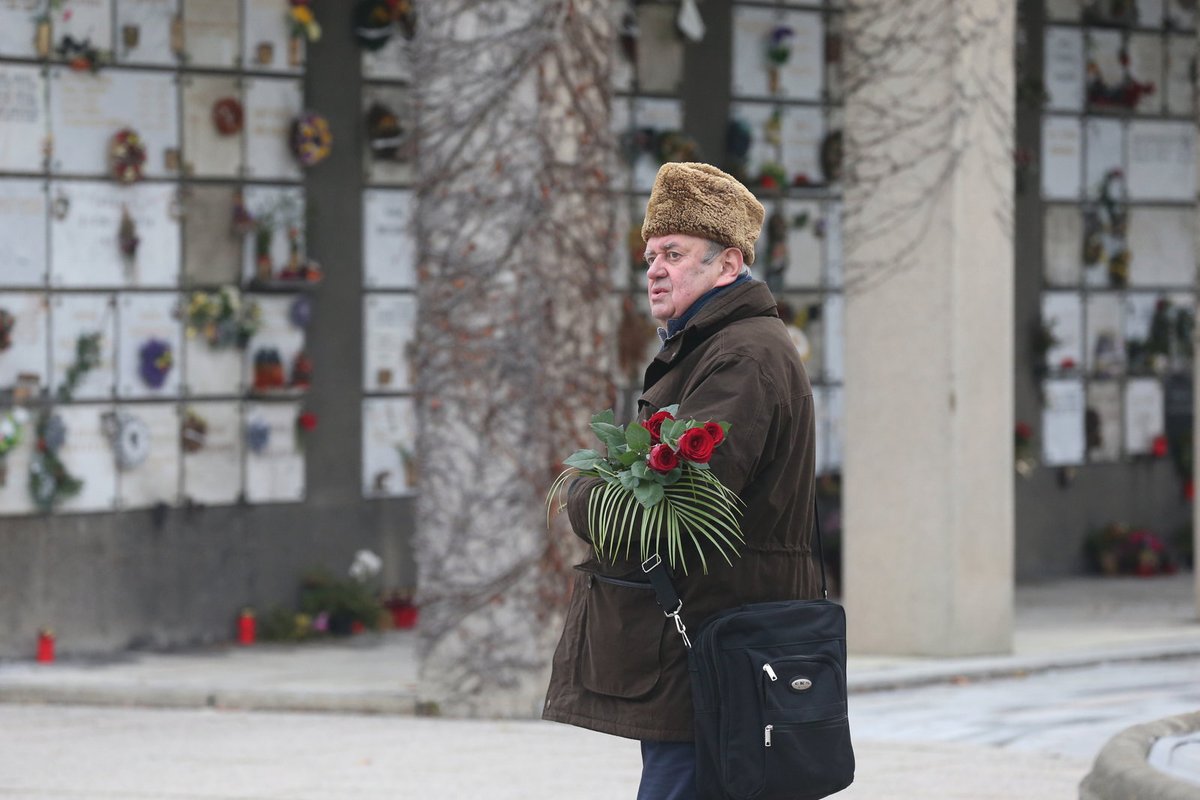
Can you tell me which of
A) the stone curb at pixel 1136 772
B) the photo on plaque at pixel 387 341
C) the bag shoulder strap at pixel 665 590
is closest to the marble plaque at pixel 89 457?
the photo on plaque at pixel 387 341

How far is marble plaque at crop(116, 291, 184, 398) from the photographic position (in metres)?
9.97

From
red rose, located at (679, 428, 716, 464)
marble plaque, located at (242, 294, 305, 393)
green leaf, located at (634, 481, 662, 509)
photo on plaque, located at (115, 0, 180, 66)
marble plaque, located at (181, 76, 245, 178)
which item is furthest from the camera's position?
marble plaque, located at (242, 294, 305, 393)

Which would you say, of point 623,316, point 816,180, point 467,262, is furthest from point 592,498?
point 816,180

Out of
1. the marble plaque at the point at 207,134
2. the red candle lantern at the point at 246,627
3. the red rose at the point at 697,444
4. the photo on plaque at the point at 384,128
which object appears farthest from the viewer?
the photo on plaque at the point at 384,128

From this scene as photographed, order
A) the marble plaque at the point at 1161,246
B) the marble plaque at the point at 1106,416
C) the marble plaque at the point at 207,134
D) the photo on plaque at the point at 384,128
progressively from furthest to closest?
the marble plaque at the point at 1161,246 → the marble plaque at the point at 1106,416 → the photo on plaque at the point at 384,128 → the marble plaque at the point at 207,134

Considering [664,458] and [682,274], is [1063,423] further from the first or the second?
[664,458]

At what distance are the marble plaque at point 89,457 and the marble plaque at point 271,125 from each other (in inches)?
57.0

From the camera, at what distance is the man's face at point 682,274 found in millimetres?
3879

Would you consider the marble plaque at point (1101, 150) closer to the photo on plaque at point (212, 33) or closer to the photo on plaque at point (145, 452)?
the photo on plaque at point (212, 33)

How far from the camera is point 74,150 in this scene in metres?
9.75

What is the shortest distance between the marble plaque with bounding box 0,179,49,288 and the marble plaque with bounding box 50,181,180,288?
53mm

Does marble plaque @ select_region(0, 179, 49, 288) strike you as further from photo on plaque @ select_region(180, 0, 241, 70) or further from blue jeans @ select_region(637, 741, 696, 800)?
blue jeans @ select_region(637, 741, 696, 800)

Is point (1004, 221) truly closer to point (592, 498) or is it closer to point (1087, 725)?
point (1087, 725)

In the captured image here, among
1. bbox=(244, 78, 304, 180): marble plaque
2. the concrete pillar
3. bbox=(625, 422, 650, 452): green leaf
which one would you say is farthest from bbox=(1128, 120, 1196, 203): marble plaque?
bbox=(625, 422, 650, 452): green leaf
